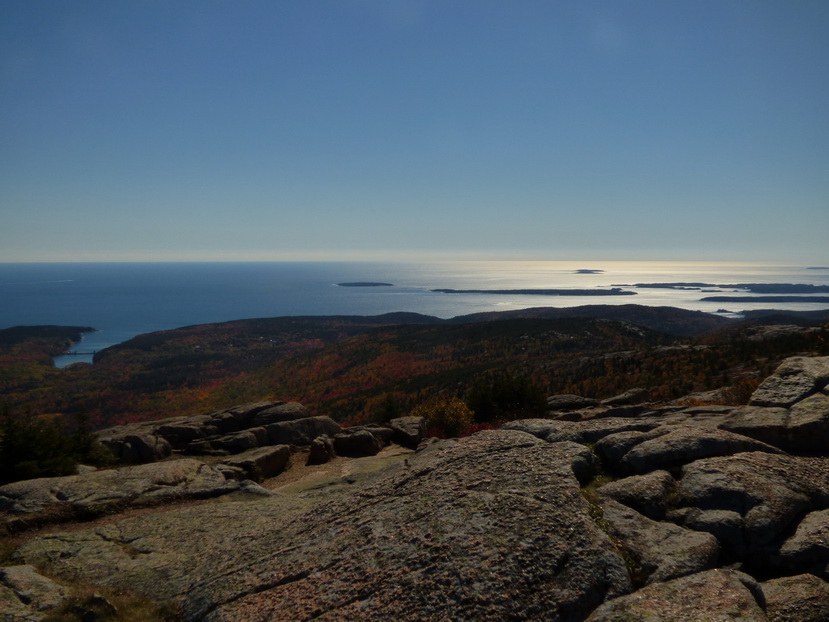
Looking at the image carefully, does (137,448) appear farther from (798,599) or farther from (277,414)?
(798,599)

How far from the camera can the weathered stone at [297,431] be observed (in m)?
20.4

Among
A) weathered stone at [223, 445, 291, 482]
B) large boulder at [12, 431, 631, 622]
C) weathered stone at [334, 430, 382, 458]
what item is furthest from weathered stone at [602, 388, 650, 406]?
weathered stone at [223, 445, 291, 482]

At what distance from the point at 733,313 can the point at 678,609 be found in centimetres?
18465

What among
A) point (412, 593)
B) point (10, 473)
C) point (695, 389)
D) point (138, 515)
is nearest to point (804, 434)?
point (412, 593)

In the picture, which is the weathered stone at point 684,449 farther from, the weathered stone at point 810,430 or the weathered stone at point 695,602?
the weathered stone at point 695,602

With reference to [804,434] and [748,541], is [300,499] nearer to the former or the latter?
[748,541]

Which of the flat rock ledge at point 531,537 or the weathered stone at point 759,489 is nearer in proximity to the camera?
the flat rock ledge at point 531,537

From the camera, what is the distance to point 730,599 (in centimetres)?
462

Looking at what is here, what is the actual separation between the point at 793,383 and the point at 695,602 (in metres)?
7.72

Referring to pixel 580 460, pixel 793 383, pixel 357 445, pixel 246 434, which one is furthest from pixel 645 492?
pixel 246 434

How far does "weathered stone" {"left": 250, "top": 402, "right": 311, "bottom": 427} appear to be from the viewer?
22.5 metres

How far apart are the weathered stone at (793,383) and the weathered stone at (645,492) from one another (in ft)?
14.1

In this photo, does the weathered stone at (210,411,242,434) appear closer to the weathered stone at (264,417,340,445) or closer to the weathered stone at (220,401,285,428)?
the weathered stone at (220,401,285,428)

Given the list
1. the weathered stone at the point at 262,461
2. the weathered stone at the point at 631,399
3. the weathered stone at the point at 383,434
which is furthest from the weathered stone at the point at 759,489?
the weathered stone at the point at 383,434
